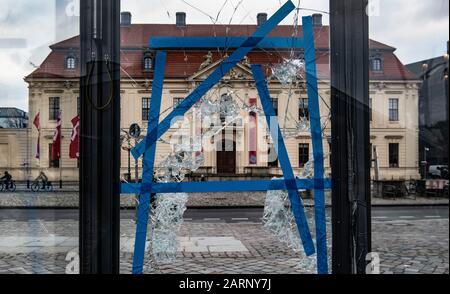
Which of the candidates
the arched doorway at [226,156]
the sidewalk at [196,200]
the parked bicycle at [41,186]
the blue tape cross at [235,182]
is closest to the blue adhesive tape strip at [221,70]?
the blue tape cross at [235,182]

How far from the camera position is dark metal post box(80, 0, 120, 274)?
234cm

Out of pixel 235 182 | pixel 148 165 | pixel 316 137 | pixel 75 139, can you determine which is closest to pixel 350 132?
pixel 316 137

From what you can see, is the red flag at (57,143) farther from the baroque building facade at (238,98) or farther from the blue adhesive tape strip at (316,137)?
the blue adhesive tape strip at (316,137)

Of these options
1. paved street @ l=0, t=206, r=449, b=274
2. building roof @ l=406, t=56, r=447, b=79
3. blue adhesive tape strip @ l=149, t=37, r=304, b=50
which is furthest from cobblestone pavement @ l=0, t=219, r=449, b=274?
blue adhesive tape strip @ l=149, t=37, r=304, b=50

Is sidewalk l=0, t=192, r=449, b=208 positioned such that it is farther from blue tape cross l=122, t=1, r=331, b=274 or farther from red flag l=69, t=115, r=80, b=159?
red flag l=69, t=115, r=80, b=159

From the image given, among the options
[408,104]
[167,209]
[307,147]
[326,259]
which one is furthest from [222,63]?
[326,259]

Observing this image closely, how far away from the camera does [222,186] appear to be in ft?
7.82

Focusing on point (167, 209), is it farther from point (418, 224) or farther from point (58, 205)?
point (418, 224)

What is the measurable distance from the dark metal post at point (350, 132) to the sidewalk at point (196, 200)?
3.7 inches

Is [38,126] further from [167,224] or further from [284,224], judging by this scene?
[284,224]

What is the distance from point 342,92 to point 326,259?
85 centimetres

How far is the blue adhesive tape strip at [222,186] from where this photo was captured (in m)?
2.39

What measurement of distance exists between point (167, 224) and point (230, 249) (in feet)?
1.16

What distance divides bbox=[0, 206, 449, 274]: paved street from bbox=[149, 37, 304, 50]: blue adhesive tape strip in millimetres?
829
